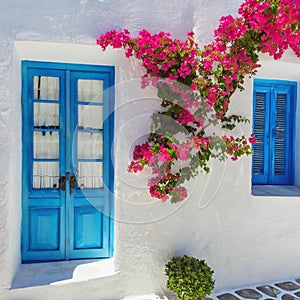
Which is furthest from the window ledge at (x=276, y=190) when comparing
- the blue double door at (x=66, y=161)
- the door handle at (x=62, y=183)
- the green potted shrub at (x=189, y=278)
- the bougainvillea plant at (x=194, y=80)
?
the door handle at (x=62, y=183)

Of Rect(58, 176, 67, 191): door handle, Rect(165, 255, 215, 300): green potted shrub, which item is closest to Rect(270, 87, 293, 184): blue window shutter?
Rect(165, 255, 215, 300): green potted shrub

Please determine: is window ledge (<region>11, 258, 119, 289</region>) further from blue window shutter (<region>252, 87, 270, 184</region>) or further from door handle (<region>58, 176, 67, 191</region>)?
blue window shutter (<region>252, 87, 270, 184</region>)

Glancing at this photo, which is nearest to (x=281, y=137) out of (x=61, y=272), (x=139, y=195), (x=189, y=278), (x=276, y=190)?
(x=276, y=190)

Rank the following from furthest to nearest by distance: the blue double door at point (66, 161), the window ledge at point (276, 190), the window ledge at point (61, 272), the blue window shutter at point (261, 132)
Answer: the blue window shutter at point (261, 132), the window ledge at point (276, 190), the blue double door at point (66, 161), the window ledge at point (61, 272)

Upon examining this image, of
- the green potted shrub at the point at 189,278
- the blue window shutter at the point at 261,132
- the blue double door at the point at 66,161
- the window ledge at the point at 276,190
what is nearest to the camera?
the green potted shrub at the point at 189,278

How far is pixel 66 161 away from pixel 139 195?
989 millimetres

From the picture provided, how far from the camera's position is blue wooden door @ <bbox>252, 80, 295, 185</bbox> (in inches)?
182

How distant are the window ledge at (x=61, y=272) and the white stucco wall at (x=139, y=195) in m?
0.06

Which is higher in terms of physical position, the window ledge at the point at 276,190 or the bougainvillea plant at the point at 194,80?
the bougainvillea plant at the point at 194,80

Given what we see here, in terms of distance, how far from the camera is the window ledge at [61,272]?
10.7 ft

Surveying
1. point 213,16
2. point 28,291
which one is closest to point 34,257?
point 28,291

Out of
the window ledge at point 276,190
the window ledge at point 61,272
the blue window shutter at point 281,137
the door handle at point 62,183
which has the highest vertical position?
the blue window shutter at point 281,137

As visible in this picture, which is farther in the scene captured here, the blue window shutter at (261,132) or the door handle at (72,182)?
the blue window shutter at (261,132)

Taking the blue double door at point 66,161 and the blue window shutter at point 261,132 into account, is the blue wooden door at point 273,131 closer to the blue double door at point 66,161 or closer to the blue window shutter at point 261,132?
the blue window shutter at point 261,132
